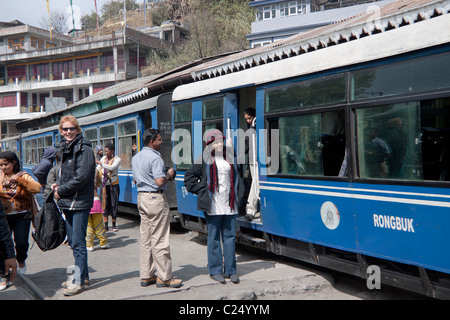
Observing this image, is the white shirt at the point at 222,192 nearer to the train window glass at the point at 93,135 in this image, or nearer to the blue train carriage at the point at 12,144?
the train window glass at the point at 93,135

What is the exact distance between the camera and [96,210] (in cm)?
789

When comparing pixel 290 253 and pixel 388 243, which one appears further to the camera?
pixel 290 253

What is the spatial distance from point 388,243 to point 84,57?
5102 centimetres

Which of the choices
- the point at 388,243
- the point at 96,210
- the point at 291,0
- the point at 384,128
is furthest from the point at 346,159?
the point at 291,0

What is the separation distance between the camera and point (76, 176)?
16.7ft

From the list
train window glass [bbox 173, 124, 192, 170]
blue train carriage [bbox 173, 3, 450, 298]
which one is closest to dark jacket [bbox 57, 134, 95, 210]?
blue train carriage [bbox 173, 3, 450, 298]

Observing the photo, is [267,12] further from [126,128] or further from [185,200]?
[185,200]

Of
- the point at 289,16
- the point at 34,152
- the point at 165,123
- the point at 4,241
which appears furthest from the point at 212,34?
the point at 4,241

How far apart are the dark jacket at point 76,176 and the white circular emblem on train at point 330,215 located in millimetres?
2763

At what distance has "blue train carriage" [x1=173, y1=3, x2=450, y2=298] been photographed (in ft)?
14.0

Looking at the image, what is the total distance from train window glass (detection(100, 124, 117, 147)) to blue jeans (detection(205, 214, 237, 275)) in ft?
25.4

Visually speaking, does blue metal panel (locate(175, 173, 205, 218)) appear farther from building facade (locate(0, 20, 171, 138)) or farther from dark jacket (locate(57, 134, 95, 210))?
building facade (locate(0, 20, 171, 138))

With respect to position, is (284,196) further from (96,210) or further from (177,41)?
(177,41)
